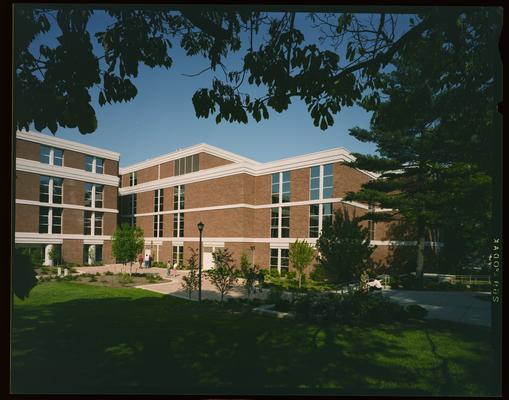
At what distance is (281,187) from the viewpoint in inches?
807

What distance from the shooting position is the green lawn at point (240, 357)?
539 cm

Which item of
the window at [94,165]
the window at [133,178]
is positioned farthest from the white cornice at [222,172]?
the window at [94,165]

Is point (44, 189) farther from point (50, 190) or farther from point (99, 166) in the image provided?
point (99, 166)

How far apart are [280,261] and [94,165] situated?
48.8 ft

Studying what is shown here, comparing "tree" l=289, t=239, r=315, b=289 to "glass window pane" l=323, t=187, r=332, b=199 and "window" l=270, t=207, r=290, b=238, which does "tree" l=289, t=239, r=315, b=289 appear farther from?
"glass window pane" l=323, t=187, r=332, b=199

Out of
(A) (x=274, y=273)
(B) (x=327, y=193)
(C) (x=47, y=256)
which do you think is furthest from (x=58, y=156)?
(B) (x=327, y=193)

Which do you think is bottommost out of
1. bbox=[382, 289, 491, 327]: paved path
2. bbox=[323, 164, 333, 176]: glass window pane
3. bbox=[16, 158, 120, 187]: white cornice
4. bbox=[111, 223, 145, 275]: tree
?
bbox=[382, 289, 491, 327]: paved path

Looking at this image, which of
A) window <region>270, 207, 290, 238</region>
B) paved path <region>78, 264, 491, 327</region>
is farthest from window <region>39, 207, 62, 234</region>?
window <region>270, 207, 290, 238</region>

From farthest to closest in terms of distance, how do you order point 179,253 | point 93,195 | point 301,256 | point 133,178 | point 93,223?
point 133,178, point 179,253, point 93,223, point 93,195, point 301,256

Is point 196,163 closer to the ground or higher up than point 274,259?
higher up

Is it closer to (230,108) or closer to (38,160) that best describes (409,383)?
(230,108)

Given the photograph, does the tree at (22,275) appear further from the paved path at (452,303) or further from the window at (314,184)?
the window at (314,184)

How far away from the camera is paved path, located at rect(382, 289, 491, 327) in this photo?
9458mm

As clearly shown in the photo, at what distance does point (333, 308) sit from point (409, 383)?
137 inches
